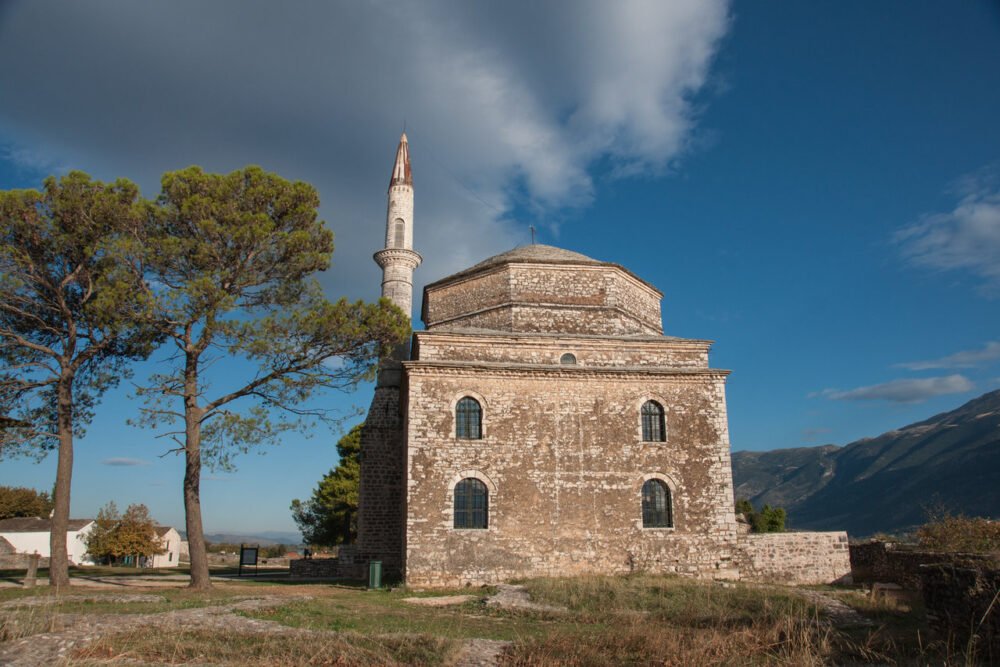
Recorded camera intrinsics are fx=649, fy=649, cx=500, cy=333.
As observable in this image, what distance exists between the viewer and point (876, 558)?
18.8 m

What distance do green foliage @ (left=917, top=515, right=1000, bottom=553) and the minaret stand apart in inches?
693

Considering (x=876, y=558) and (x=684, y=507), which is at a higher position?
(x=684, y=507)

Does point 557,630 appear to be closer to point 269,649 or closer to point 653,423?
point 269,649

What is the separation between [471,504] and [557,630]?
686cm

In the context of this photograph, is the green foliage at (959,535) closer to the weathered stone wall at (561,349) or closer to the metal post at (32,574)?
the weathered stone wall at (561,349)

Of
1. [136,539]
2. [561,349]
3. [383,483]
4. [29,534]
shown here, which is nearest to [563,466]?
[561,349]

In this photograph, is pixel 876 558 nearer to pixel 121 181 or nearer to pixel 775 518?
pixel 775 518

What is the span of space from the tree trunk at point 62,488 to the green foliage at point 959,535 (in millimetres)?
22887

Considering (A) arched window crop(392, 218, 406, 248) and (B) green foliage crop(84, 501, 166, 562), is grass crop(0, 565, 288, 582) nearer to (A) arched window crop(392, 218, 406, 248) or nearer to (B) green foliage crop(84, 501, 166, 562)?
(B) green foliage crop(84, 501, 166, 562)

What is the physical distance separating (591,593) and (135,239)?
46.2 feet

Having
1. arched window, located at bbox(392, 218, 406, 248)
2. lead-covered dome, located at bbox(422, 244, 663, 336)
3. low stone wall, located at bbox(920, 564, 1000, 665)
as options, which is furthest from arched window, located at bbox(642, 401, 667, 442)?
arched window, located at bbox(392, 218, 406, 248)

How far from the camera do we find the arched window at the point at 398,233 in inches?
916

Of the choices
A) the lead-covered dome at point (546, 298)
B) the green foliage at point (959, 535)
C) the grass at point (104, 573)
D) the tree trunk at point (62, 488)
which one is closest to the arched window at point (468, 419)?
the lead-covered dome at point (546, 298)

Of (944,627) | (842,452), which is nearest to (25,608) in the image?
(944,627)
